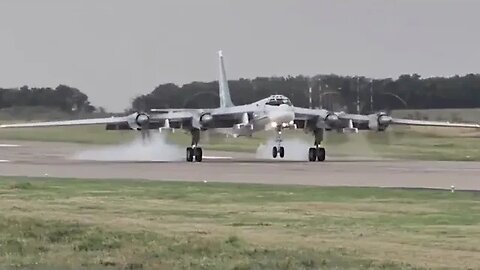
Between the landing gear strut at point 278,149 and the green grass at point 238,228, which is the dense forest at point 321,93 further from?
the green grass at point 238,228

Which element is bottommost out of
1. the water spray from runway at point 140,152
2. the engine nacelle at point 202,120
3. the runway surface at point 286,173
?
the runway surface at point 286,173

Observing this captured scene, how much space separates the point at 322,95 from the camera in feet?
198

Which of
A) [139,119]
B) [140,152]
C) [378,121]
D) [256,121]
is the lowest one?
[140,152]

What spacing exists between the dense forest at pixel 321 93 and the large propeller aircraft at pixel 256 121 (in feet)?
11.4

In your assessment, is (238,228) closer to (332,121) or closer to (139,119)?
A: (139,119)

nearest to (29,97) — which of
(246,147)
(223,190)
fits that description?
(246,147)

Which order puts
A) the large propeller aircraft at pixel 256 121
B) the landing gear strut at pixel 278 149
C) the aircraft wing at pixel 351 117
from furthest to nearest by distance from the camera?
the landing gear strut at pixel 278 149, the aircraft wing at pixel 351 117, the large propeller aircraft at pixel 256 121

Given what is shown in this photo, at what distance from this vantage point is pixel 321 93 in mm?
60594

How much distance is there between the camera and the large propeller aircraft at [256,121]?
5328cm

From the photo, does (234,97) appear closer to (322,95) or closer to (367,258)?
(322,95)

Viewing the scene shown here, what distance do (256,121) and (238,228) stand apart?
113 feet

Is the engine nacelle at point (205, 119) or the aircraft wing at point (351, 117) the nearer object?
the engine nacelle at point (205, 119)

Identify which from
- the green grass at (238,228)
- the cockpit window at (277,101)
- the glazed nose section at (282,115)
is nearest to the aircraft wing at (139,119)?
the cockpit window at (277,101)

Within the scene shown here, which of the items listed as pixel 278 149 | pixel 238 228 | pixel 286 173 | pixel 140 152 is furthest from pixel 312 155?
pixel 238 228
